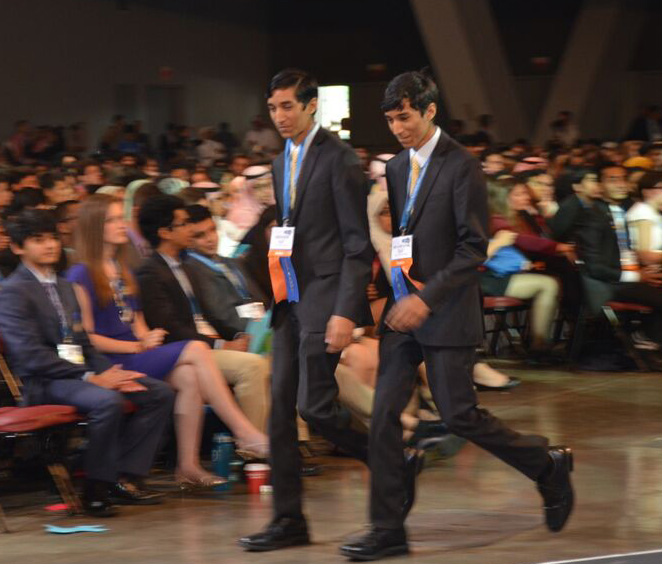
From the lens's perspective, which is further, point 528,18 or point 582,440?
point 528,18

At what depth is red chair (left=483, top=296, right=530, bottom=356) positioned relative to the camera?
32.0ft

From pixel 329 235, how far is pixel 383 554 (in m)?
1.16

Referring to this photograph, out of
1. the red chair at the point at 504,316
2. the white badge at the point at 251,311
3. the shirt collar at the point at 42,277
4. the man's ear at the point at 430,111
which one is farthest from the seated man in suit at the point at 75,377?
the red chair at the point at 504,316

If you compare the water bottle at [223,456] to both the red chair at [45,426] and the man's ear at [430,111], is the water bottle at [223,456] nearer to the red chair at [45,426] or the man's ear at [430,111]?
the red chair at [45,426]

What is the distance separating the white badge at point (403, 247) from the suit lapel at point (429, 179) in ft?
0.13

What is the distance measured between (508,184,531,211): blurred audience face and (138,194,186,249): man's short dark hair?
4.06 meters

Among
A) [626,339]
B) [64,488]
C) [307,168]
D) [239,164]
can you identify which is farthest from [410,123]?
[239,164]

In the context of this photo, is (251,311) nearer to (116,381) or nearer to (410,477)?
(116,381)

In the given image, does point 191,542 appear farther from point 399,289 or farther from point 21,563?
point 399,289

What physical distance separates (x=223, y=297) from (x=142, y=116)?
641 inches

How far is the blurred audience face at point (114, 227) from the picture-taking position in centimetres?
644

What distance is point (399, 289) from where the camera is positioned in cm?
494

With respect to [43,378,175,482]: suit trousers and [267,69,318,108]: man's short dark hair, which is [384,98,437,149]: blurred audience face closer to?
[267,69,318,108]: man's short dark hair

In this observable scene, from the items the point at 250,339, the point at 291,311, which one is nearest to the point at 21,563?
the point at 291,311
